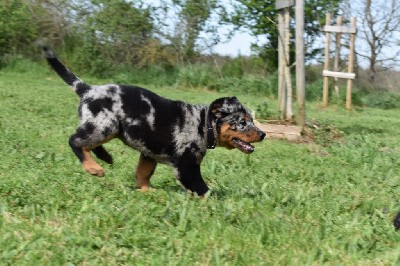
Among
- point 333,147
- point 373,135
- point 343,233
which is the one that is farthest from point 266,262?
point 373,135

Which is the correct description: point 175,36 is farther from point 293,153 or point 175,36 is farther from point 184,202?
point 184,202

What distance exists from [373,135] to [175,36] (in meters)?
12.8

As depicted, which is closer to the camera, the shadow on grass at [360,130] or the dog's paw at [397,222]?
the dog's paw at [397,222]

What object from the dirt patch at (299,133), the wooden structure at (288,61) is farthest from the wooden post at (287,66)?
the dirt patch at (299,133)

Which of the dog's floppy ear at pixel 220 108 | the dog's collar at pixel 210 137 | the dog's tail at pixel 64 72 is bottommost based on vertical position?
the dog's collar at pixel 210 137

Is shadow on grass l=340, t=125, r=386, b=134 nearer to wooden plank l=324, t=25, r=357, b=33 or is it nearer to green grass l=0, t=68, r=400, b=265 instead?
green grass l=0, t=68, r=400, b=265

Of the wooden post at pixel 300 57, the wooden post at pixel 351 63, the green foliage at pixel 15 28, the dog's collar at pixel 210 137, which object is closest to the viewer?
the dog's collar at pixel 210 137

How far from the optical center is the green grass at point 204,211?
3.91 m

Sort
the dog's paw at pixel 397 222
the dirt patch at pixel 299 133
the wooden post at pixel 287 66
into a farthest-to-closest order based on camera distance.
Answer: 1. the wooden post at pixel 287 66
2. the dirt patch at pixel 299 133
3. the dog's paw at pixel 397 222

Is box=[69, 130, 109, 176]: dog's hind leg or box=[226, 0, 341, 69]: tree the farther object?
box=[226, 0, 341, 69]: tree

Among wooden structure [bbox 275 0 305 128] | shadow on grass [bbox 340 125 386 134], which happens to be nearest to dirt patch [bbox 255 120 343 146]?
wooden structure [bbox 275 0 305 128]

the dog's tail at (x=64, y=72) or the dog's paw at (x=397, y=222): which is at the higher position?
the dog's tail at (x=64, y=72)

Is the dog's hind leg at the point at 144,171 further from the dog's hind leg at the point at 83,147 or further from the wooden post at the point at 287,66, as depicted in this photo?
the wooden post at the point at 287,66

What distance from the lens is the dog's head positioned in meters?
5.89
